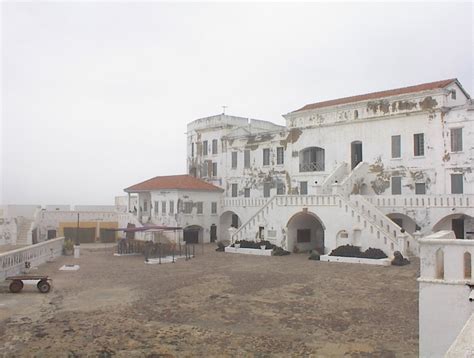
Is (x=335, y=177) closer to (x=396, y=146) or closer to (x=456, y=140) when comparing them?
(x=396, y=146)

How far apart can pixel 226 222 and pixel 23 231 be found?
19469 mm

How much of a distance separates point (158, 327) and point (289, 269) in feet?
43.4

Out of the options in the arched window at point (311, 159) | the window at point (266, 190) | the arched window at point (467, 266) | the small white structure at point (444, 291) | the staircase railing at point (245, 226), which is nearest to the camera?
the small white structure at point (444, 291)

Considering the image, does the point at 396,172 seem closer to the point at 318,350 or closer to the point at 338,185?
the point at 338,185

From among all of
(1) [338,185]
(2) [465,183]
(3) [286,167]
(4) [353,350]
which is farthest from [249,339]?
(3) [286,167]

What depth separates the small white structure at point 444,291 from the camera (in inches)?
345

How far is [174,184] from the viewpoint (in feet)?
146

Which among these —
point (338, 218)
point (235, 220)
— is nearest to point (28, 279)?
point (338, 218)

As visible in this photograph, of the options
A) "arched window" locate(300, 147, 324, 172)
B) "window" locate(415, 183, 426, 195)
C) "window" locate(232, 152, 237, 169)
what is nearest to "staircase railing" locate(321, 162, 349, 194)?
"arched window" locate(300, 147, 324, 172)

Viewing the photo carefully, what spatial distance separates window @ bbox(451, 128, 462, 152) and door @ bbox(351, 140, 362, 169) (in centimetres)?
A: 771

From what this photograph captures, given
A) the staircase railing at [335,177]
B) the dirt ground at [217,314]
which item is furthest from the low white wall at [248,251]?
the dirt ground at [217,314]

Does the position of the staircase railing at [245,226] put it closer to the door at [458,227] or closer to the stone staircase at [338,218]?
the stone staircase at [338,218]

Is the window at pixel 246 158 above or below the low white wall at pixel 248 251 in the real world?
above

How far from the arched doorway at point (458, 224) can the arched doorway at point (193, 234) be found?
22.0 metres
